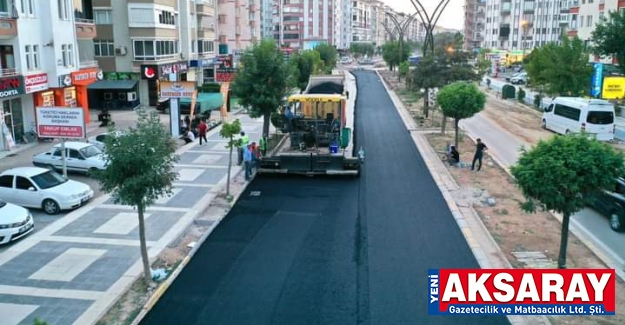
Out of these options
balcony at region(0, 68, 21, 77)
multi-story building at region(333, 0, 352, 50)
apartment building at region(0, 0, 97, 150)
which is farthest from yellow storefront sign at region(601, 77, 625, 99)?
multi-story building at region(333, 0, 352, 50)

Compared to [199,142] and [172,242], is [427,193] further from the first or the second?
[199,142]

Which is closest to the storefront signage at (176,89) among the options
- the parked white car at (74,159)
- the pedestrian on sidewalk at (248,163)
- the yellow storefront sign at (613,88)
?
the parked white car at (74,159)

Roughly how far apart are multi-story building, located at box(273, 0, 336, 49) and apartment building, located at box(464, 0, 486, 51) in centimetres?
3962

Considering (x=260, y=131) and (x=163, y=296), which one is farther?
(x=260, y=131)

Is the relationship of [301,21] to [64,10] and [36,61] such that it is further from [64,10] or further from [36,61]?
[36,61]

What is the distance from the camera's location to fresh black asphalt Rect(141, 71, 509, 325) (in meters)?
11.6

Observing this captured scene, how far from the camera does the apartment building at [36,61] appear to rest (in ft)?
91.1

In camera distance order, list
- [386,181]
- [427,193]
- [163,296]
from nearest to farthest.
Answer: [163,296], [427,193], [386,181]

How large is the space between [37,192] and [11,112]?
1347cm

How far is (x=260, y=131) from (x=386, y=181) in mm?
14025

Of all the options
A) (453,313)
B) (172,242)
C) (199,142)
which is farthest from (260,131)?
(453,313)

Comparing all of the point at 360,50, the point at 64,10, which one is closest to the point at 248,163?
the point at 64,10

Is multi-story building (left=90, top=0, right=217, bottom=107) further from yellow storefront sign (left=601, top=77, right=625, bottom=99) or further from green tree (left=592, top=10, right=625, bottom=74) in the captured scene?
yellow storefront sign (left=601, top=77, right=625, bottom=99)

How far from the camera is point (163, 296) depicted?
1237 centimetres
